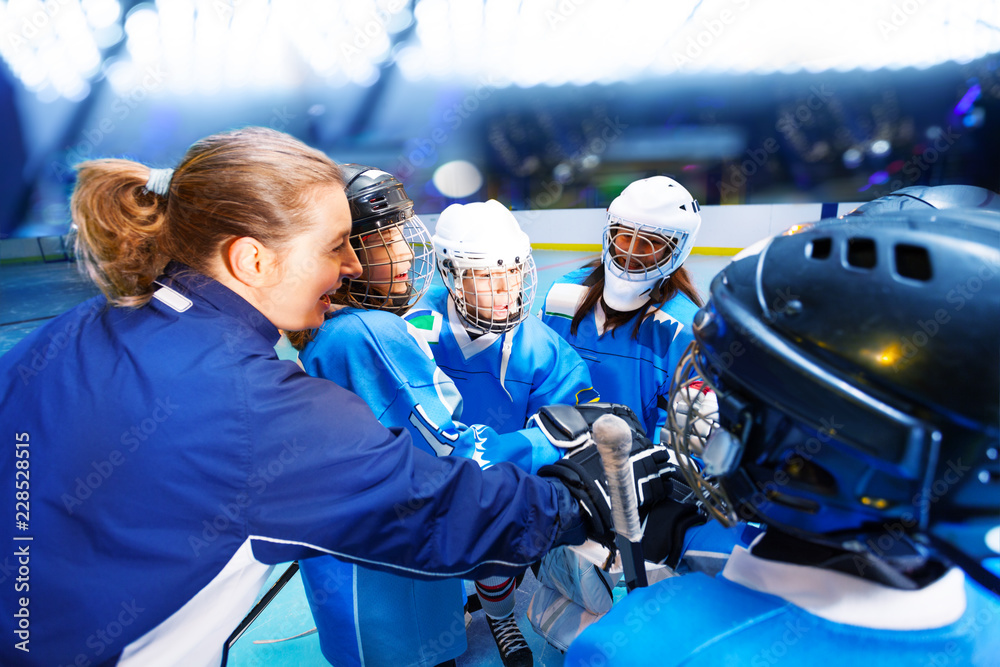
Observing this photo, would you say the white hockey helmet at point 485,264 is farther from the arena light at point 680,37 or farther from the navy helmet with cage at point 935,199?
the arena light at point 680,37

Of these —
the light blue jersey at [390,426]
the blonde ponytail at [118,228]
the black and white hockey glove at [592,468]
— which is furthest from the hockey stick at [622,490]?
the blonde ponytail at [118,228]

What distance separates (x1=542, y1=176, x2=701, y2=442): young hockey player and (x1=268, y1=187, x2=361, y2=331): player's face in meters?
1.11

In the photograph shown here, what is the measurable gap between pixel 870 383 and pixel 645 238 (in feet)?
4.50

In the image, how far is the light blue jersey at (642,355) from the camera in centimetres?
189

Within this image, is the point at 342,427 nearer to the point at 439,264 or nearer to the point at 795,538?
the point at 795,538

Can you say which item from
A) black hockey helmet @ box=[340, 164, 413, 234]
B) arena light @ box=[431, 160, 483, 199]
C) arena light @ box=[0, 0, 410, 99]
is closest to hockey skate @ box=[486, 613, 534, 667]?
black hockey helmet @ box=[340, 164, 413, 234]

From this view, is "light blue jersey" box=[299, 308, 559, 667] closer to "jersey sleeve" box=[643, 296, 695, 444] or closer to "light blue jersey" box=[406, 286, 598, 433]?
"light blue jersey" box=[406, 286, 598, 433]

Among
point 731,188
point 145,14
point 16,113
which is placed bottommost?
point 731,188

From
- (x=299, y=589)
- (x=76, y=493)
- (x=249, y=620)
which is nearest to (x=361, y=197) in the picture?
(x=76, y=493)

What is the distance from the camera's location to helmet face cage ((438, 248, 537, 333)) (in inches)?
60.6

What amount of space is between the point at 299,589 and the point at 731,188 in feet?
29.8

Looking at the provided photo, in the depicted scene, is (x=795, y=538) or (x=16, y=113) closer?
(x=795, y=538)

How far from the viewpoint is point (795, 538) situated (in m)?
0.68

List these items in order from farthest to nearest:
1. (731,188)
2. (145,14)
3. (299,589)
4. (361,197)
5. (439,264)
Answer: (731,188), (145,14), (299,589), (439,264), (361,197)
